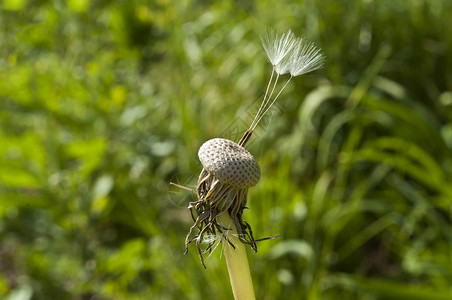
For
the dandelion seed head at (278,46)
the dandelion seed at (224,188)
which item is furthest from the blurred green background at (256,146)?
the dandelion seed at (224,188)

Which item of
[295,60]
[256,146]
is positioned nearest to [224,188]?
[295,60]

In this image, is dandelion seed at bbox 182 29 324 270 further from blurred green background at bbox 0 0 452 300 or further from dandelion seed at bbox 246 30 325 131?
blurred green background at bbox 0 0 452 300

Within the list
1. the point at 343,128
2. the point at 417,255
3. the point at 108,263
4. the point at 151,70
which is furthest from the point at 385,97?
the point at 108,263

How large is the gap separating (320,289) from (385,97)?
126cm

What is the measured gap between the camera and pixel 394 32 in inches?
116

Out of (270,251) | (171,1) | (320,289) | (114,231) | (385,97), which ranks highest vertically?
(171,1)

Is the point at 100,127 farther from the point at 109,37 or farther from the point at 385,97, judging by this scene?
the point at 385,97

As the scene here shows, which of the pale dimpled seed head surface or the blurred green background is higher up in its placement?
the blurred green background

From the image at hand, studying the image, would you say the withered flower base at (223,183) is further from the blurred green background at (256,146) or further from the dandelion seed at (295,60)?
the blurred green background at (256,146)

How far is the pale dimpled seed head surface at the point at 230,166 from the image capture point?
0.44 metres

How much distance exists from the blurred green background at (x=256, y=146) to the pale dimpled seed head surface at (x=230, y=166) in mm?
1191

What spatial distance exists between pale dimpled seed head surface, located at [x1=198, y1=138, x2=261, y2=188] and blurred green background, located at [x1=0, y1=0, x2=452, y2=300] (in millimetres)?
1191

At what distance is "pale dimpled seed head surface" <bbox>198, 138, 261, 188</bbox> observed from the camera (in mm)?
439

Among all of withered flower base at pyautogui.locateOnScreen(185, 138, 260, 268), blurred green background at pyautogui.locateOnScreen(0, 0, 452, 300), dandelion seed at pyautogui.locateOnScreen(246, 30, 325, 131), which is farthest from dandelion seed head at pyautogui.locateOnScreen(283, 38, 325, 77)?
blurred green background at pyautogui.locateOnScreen(0, 0, 452, 300)
